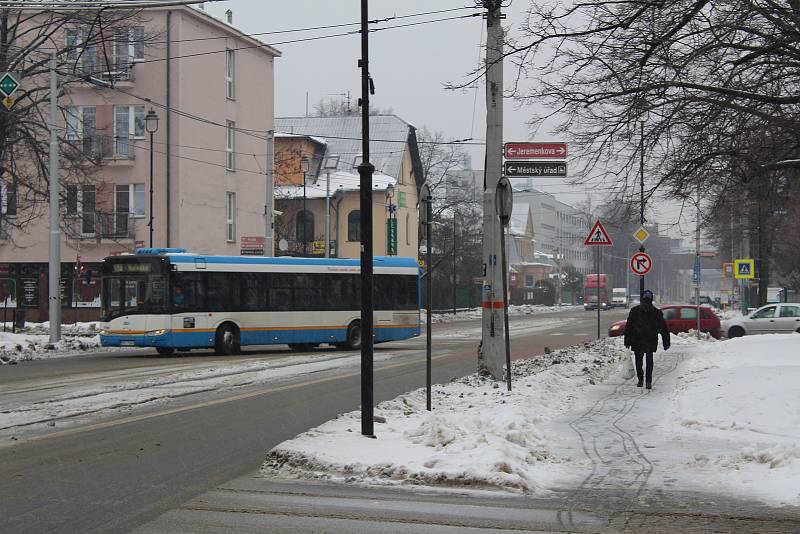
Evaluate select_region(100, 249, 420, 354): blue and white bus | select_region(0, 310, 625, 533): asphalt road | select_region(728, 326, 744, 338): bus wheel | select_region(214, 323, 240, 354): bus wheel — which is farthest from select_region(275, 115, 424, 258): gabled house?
select_region(0, 310, 625, 533): asphalt road

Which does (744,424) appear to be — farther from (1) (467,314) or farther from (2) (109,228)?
(1) (467,314)

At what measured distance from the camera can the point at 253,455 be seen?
10.4 m

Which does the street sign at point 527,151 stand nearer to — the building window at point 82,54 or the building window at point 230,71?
the building window at point 82,54

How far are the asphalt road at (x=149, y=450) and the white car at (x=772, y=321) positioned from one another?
69.9ft

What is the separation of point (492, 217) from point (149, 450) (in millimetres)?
9036

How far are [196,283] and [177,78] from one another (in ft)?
68.9

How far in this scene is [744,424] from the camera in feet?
38.4

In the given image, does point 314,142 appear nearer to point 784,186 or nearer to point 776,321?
point 776,321

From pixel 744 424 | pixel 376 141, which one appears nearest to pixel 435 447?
pixel 744 424

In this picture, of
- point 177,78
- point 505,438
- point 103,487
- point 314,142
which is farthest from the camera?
point 314,142

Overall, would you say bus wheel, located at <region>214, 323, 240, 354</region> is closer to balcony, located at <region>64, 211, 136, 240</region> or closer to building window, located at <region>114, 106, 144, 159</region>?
balcony, located at <region>64, 211, 136, 240</region>

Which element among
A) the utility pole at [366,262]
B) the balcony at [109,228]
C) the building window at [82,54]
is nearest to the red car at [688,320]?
the building window at [82,54]

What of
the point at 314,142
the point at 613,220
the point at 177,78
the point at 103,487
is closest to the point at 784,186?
the point at 613,220

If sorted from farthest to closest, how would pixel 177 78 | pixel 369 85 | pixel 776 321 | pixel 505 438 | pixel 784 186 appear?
pixel 177 78, pixel 776 321, pixel 784 186, pixel 369 85, pixel 505 438
